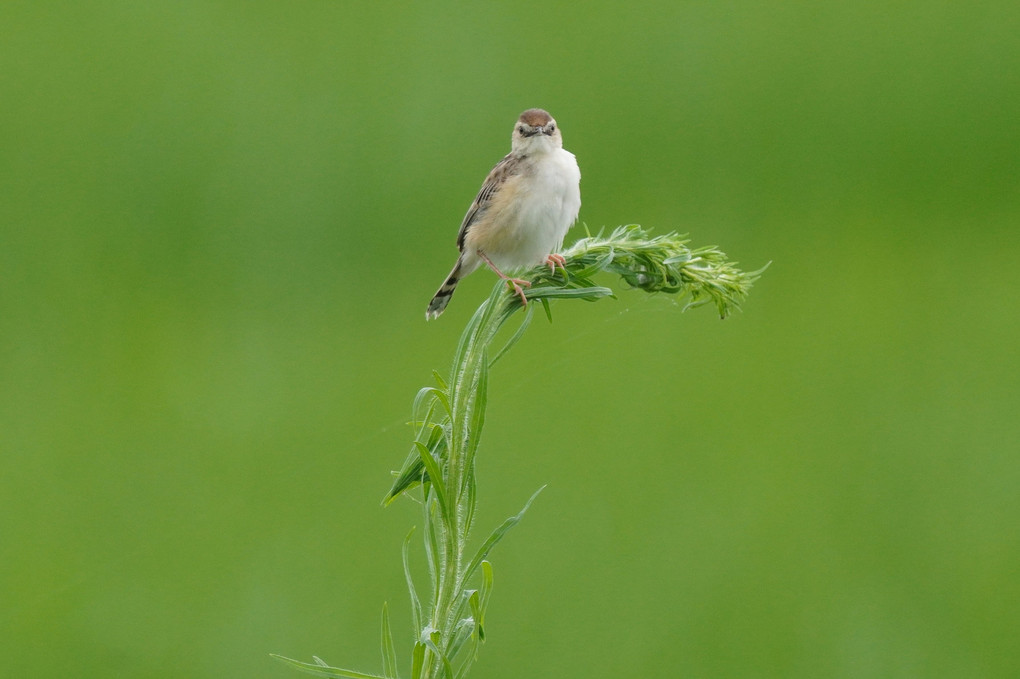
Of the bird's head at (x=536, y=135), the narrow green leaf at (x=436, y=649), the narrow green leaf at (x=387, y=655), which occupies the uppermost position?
the bird's head at (x=536, y=135)

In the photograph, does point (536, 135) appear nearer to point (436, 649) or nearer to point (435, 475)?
point (435, 475)

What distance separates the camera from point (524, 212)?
301 cm

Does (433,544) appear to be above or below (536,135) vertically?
below

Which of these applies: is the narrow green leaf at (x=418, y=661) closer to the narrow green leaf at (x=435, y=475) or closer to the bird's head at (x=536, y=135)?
the narrow green leaf at (x=435, y=475)

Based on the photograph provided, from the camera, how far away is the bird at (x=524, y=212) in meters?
3.02

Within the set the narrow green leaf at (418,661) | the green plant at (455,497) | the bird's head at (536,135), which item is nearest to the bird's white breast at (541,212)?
the bird's head at (536,135)

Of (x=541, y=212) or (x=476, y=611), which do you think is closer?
(x=476, y=611)

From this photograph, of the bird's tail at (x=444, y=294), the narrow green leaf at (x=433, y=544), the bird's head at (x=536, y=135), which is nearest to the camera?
the narrow green leaf at (x=433, y=544)

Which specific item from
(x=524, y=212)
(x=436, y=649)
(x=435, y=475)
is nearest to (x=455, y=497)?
(x=435, y=475)

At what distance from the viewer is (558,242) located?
122 inches

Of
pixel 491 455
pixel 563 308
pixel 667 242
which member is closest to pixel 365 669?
pixel 491 455

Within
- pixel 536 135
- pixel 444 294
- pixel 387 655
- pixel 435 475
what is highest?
pixel 536 135

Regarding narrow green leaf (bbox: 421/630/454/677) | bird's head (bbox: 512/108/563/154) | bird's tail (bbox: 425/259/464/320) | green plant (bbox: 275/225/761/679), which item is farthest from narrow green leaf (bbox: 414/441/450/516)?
bird's head (bbox: 512/108/563/154)

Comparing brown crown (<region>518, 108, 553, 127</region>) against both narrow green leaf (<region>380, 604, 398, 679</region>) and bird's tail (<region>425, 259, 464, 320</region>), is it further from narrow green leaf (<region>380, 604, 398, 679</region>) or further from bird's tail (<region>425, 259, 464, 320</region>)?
narrow green leaf (<region>380, 604, 398, 679</region>)
